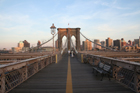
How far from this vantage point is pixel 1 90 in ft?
12.1

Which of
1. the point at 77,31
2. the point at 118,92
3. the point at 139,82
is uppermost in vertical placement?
the point at 77,31

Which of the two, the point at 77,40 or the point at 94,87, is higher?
the point at 77,40

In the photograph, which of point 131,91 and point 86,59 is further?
point 86,59

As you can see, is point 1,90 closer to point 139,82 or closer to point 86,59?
point 139,82

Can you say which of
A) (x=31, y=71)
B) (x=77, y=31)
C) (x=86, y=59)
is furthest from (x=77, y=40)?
(x=31, y=71)

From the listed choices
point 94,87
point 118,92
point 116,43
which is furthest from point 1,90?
point 116,43

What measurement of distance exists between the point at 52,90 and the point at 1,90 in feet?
5.55

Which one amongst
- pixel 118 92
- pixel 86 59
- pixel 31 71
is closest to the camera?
pixel 118 92

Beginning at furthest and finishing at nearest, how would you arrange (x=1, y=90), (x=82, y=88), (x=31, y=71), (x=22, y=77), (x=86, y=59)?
1. (x=86, y=59)
2. (x=31, y=71)
3. (x=22, y=77)
4. (x=82, y=88)
5. (x=1, y=90)

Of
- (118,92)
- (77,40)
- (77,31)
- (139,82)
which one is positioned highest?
(77,31)

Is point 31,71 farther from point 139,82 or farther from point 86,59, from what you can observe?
point 86,59

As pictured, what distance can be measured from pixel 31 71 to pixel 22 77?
1.48 meters

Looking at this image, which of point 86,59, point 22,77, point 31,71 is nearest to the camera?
point 22,77

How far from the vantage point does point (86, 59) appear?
12.8m
